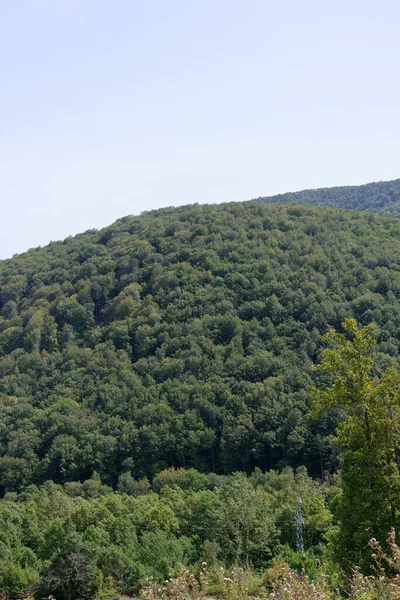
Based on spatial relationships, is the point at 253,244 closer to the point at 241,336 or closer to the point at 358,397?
the point at 241,336

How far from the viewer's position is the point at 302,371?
66750 millimetres

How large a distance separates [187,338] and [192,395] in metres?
10.2

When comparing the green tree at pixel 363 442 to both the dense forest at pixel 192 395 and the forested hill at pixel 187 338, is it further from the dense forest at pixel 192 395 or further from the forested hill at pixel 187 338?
the forested hill at pixel 187 338

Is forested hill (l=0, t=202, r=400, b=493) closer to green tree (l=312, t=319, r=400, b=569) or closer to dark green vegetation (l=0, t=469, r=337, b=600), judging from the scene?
dark green vegetation (l=0, t=469, r=337, b=600)

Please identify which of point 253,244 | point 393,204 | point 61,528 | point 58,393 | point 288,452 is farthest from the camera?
point 393,204

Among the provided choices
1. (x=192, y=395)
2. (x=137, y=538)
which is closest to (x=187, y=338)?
(x=192, y=395)

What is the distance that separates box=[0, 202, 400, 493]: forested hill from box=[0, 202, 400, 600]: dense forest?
0.80ft

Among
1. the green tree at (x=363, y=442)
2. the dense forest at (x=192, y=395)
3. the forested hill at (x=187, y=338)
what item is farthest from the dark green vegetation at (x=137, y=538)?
the forested hill at (x=187, y=338)

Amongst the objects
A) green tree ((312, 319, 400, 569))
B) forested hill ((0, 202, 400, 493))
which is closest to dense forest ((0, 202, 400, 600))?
green tree ((312, 319, 400, 569))

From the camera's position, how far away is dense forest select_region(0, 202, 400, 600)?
79.8ft

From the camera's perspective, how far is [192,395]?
67.6 meters

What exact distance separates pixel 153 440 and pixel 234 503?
33446 mm

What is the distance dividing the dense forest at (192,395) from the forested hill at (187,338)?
0.25 m

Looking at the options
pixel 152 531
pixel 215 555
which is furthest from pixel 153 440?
pixel 215 555
